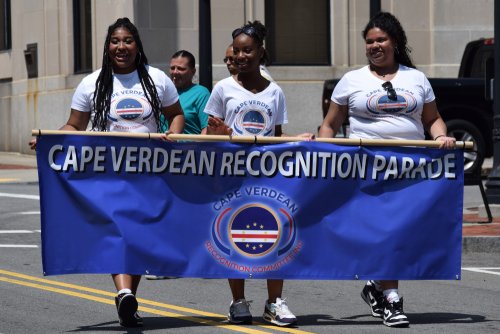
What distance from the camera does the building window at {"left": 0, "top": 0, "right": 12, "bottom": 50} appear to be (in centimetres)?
3222

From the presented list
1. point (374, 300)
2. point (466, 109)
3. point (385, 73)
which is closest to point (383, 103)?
point (385, 73)

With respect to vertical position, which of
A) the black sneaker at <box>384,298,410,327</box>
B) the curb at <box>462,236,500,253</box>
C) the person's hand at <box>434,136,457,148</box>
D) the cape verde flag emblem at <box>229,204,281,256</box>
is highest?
the person's hand at <box>434,136,457,148</box>

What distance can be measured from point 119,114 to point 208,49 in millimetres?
10745

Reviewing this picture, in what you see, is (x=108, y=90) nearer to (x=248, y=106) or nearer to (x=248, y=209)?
(x=248, y=106)

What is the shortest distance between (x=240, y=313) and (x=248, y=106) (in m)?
1.30

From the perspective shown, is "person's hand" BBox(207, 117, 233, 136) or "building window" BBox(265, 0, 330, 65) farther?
"building window" BBox(265, 0, 330, 65)

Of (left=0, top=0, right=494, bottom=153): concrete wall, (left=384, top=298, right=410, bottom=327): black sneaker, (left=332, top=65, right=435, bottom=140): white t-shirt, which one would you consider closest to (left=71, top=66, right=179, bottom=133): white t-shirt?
(left=332, top=65, right=435, bottom=140): white t-shirt

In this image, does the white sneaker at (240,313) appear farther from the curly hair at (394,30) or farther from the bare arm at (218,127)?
the curly hair at (394,30)

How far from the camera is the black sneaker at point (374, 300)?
30.0 feet

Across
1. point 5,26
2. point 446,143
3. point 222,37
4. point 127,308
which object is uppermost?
point 5,26

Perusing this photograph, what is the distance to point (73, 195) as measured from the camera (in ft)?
28.3

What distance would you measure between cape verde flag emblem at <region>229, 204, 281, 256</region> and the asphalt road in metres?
0.50

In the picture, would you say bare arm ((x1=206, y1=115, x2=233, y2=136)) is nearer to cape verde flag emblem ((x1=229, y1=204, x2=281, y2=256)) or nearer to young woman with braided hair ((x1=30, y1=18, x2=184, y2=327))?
young woman with braided hair ((x1=30, y1=18, x2=184, y2=327))

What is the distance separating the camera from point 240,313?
885cm
